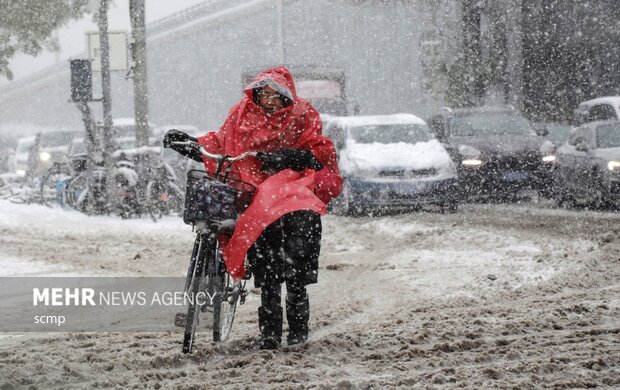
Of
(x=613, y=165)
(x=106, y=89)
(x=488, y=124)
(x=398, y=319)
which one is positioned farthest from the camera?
(x=488, y=124)

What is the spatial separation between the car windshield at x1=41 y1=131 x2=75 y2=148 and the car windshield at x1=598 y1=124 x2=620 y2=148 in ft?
52.0

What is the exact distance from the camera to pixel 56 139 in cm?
2956

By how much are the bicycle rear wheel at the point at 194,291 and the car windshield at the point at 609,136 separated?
472 inches

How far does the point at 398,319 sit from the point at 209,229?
1891mm

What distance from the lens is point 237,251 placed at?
6094mm

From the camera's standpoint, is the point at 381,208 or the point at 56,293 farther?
the point at 381,208

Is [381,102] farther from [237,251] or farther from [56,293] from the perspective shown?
[237,251]

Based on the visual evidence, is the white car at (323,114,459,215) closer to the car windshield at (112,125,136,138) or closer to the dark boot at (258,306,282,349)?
the car windshield at (112,125,136,138)

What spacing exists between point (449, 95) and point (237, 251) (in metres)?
27.5

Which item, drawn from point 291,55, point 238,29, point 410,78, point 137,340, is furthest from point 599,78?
point 137,340

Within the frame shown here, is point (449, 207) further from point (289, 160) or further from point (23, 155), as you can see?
point (23, 155)

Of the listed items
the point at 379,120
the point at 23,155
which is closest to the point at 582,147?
the point at 379,120

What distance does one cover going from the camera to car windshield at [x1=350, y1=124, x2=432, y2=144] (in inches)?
703

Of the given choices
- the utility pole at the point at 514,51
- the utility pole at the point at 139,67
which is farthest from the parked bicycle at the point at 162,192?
the utility pole at the point at 514,51
